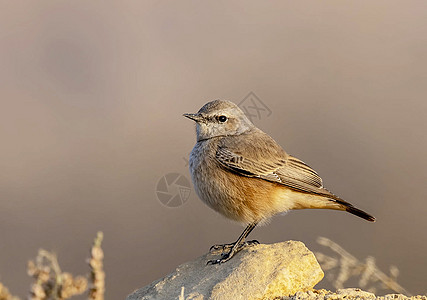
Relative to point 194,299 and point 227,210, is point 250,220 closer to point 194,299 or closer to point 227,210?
point 227,210

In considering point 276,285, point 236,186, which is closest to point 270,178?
point 236,186

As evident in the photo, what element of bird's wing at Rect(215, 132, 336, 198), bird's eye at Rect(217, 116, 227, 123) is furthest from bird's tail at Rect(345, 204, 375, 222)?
bird's eye at Rect(217, 116, 227, 123)

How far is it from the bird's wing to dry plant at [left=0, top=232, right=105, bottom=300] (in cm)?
317

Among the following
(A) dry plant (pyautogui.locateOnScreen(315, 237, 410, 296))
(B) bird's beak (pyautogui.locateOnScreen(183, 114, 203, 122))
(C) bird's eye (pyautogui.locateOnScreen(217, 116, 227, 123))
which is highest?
(B) bird's beak (pyautogui.locateOnScreen(183, 114, 203, 122))

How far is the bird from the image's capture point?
5.59m

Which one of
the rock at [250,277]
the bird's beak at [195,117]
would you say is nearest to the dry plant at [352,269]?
the rock at [250,277]

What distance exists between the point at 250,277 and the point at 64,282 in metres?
2.32

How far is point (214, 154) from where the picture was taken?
5.81 metres

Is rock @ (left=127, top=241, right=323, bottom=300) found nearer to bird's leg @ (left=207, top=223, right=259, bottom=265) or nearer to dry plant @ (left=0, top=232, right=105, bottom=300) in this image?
bird's leg @ (left=207, top=223, right=259, bottom=265)

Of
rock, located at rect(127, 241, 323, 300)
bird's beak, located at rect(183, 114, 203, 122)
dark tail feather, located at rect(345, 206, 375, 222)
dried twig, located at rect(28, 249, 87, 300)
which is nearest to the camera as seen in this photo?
dried twig, located at rect(28, 249, 87, 300)

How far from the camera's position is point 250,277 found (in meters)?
4.65

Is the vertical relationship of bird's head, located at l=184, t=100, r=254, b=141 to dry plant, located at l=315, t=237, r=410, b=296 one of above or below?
above

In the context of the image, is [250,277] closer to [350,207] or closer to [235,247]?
[235,247]

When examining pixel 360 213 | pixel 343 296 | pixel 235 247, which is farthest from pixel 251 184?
pixel 343 296
